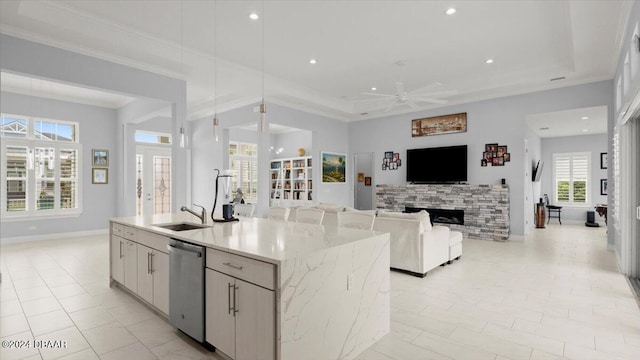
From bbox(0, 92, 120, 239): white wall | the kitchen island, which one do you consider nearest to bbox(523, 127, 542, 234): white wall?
the kitchen island

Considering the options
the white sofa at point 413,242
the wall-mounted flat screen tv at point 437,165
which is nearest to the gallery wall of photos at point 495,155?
the wall-mounted flat screen tv at point 437,165

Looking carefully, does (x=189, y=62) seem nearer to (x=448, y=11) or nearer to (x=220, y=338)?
(x=448, y=11)

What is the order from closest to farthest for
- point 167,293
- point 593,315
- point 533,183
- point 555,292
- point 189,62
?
point 167,293 < point 593,315 < point 555,292 < point 189,62 < point 533,183

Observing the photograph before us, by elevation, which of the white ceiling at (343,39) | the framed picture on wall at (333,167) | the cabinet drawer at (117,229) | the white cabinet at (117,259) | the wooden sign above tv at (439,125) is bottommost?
the white cabinet at (117,259)

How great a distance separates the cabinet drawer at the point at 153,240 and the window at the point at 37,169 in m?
4.91

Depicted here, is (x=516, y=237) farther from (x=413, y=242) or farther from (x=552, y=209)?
(x=552, y=209)

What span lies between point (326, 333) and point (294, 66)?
16.2 ft

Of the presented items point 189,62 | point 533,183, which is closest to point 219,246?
point 189,62

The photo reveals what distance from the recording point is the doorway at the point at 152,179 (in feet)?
29.1

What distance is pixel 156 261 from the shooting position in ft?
10.0

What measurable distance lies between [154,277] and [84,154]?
21.2ft

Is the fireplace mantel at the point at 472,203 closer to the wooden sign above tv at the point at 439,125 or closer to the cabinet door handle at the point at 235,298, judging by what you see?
the wooden sign above tv at the point at 439,125

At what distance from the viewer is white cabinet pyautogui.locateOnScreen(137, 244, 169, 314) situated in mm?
2937

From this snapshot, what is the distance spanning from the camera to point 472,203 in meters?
7.36
